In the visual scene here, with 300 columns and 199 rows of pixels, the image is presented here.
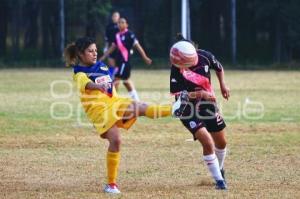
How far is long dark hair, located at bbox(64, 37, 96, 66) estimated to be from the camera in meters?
8.27

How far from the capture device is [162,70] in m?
32.4

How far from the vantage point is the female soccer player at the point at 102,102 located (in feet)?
26.8

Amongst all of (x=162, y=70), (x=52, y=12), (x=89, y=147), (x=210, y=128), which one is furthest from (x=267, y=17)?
(x=210, y=128)

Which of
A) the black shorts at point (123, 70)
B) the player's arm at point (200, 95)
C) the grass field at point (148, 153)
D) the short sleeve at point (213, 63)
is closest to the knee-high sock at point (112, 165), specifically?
the grass field at point (148, 153)

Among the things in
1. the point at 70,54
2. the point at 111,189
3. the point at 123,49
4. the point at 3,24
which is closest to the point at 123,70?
the point at 123,49

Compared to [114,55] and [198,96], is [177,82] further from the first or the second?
[114,55]

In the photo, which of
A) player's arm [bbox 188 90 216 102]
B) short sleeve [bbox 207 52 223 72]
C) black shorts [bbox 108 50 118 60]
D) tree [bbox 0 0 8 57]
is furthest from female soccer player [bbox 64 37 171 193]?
tree [bbox 0 0 8 57]

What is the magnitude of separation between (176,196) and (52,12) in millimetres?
32740

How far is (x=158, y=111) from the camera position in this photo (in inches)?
311

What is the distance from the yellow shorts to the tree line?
2779 cm

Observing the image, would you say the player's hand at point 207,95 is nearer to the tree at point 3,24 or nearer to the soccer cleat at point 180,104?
the soccer cleat at point 180,104

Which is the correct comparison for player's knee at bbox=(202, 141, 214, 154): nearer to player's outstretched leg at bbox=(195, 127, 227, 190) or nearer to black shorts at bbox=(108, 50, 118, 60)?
player's outstretched leg at bbox=(195, 127, 227, 190)

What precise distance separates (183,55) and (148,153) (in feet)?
10.7

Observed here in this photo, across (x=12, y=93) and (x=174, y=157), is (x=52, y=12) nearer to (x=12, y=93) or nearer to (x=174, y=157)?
(x=12, y=93)
